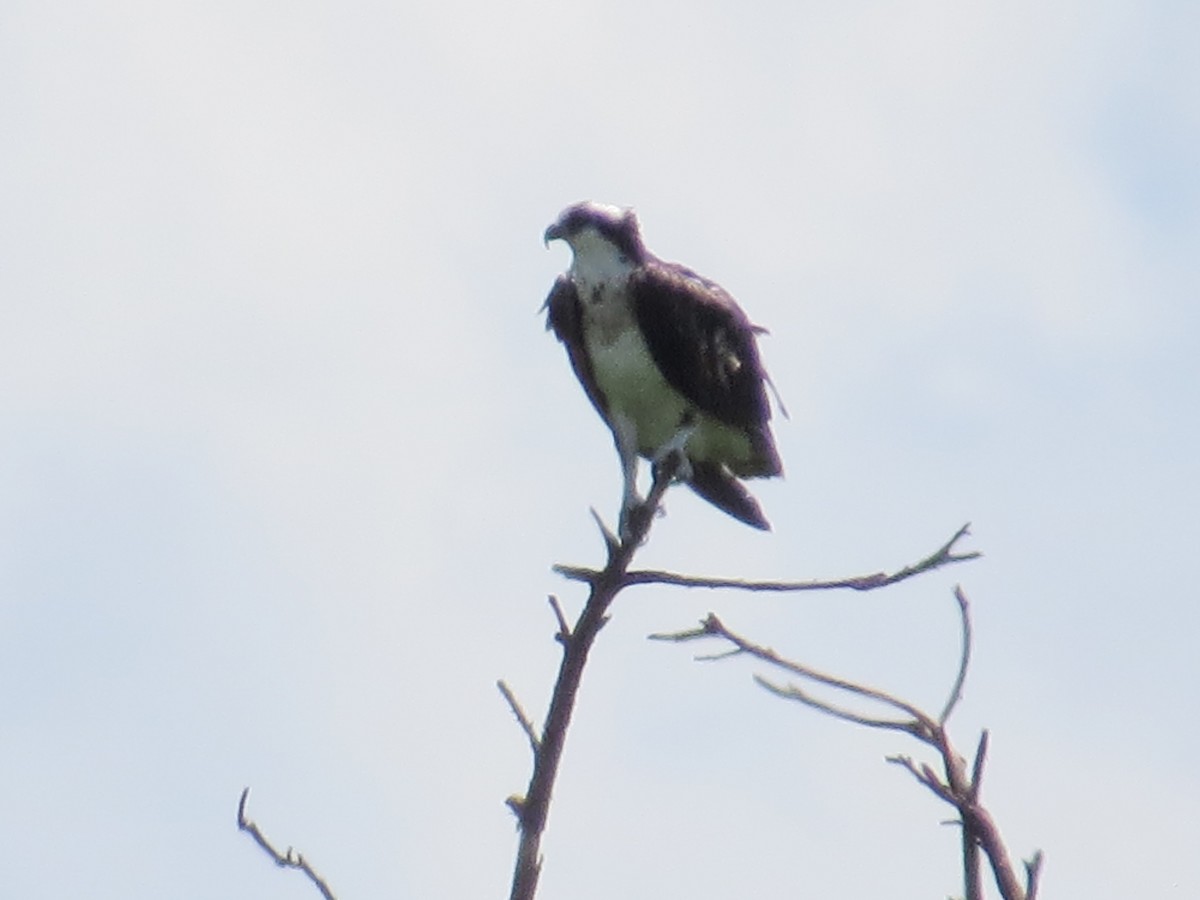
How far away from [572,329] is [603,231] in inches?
16.6

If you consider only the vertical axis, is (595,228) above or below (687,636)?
above

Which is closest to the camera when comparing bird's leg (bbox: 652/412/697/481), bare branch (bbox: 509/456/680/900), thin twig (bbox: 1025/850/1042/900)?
thin twig (bbox: 1025/850/1042/900)

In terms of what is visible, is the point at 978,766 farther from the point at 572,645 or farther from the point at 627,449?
the point at 627,449

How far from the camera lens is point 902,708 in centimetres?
328

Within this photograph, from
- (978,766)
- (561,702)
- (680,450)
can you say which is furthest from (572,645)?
(680,450)

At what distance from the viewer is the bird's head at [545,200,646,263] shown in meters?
8.67

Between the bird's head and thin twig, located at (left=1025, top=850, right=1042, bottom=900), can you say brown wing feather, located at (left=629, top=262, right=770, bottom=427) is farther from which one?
thin twig, located at (left=1025, top=850, right=1042, bottom=900)

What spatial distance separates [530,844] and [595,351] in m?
4.41

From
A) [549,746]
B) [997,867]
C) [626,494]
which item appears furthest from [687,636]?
[626,494]

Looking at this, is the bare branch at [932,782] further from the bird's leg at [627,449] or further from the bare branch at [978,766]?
the bird's leg at [627,449]

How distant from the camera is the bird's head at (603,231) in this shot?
8672 mm

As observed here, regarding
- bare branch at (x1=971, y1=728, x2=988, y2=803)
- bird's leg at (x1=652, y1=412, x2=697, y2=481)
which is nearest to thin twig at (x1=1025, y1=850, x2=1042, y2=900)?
bare branch at (x1=971, y1=728, x2=988, y2=803)

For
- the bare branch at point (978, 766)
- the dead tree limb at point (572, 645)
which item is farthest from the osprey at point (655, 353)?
the bare branch at point (978, 766)

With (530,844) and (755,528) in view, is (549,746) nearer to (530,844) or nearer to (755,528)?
(530,844)
